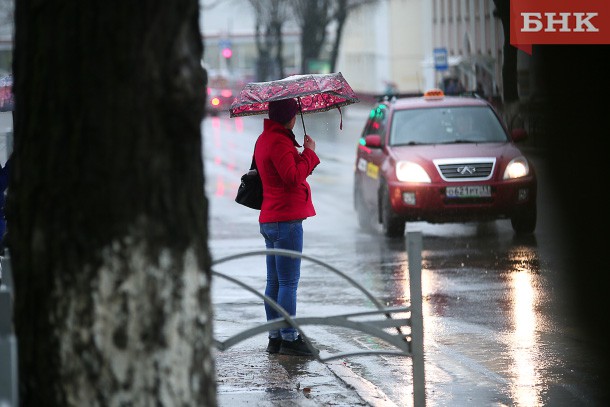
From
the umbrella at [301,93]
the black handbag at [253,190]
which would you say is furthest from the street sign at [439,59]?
the black handbag at [253,190]

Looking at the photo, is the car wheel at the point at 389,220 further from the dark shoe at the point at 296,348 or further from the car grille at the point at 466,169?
the dark shoe at the point at 296,348

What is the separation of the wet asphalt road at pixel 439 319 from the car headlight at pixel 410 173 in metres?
0.78

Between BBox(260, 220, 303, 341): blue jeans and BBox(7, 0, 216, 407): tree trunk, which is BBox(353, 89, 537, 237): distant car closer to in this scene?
BBox(260, 220, 303, 341): blue jeans

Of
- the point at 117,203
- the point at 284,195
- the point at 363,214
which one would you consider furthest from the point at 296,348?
the point at 363,214

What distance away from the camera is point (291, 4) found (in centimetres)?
6938

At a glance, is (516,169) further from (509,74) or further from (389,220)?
(509,74)

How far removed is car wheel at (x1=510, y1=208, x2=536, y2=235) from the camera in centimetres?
1556

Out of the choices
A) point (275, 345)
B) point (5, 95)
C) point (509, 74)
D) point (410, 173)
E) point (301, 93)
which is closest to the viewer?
point (301, 93)

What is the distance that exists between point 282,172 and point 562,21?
1357 cm

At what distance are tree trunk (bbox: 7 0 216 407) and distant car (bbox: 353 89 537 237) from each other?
460 inches

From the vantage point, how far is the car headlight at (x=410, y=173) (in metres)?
15.4

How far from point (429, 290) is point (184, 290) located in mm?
7882

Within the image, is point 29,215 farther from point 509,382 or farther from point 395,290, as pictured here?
point 395,290

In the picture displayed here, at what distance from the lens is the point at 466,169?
1538 centimetres
